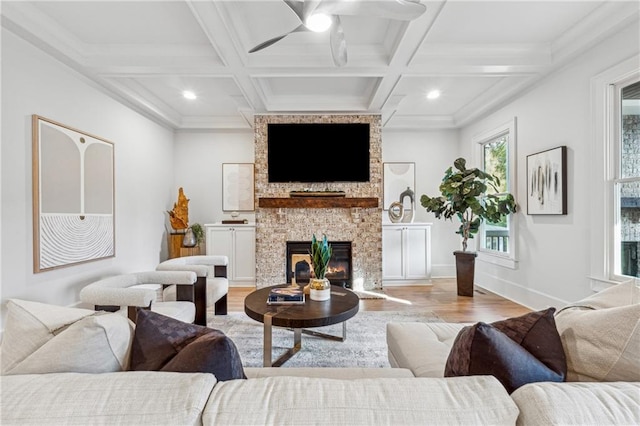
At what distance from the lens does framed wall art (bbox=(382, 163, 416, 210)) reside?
207 inches

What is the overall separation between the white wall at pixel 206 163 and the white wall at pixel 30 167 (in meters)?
0.53

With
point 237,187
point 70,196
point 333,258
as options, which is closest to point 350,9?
point 70,196

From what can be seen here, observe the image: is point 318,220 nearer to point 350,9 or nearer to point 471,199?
point 471,199

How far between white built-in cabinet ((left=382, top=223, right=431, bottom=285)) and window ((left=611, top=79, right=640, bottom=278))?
7.40ft

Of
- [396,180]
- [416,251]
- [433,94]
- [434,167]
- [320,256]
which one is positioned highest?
[433,94]

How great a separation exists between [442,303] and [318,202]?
7.03ft

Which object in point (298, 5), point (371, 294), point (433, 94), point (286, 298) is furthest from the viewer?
point (371, 294)

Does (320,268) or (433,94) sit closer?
(320,268)

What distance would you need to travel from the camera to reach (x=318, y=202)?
14.3 ft

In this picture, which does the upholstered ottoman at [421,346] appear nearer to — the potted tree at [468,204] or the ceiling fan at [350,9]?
the ceiling fan at [350,9]

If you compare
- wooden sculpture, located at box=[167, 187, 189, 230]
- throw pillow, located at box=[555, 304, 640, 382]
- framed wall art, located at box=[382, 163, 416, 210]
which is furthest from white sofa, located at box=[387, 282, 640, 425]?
wooden sculpture, located at box=[167, 187, 189, 230]

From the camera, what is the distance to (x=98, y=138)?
3348mm

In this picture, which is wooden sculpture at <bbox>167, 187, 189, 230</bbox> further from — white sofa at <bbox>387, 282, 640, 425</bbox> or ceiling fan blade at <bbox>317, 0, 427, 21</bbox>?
white sofa at <bbox>387, 282, 640, 425</bbox>

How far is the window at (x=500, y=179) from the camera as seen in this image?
12.7 ft
